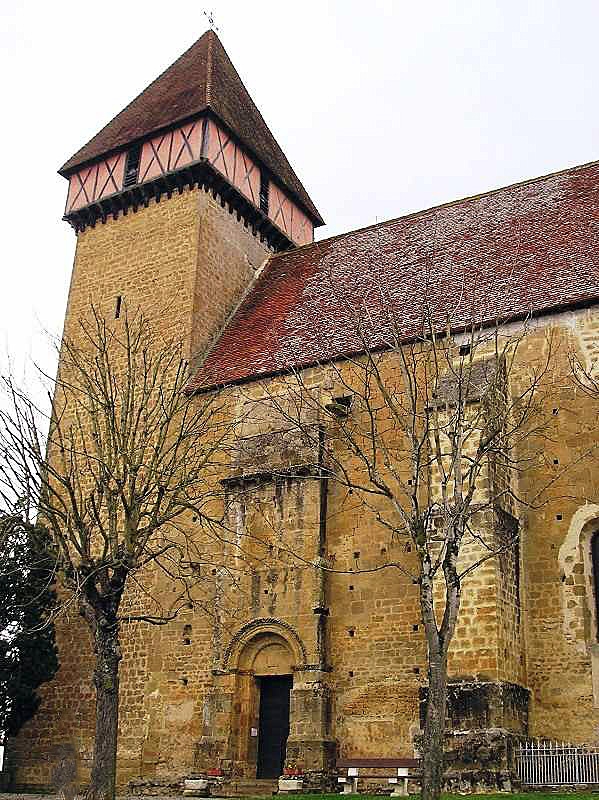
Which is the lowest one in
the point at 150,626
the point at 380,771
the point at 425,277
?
the point at 380,771

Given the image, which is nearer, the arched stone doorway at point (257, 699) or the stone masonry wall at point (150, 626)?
the arched stone doorway at point (257, 699)

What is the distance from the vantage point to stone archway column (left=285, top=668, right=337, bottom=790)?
12.6 m

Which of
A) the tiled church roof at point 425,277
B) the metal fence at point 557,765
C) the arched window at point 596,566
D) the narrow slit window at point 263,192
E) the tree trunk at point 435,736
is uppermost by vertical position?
the narrow slit window at point 263,192


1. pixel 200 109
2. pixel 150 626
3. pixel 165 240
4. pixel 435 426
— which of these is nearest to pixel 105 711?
pixel 150 626

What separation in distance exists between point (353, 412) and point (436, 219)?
606 centimetres

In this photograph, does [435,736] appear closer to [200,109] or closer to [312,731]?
[312,731]

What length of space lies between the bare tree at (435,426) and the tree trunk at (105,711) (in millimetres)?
3491

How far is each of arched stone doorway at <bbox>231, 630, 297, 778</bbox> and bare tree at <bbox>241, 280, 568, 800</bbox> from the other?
65.9 inches

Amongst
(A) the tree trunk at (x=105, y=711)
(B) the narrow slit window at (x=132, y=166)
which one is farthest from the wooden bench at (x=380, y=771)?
(B) the narrow slit window at (x=132, y=166)

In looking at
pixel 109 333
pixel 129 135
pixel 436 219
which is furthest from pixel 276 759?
pixel 129 135

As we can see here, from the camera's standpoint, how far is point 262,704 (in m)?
14.3

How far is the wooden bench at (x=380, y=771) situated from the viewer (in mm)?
11812

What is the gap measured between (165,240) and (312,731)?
11.3m

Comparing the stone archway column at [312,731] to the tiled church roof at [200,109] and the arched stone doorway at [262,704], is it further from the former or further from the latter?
the tiled church roof at [200,109]
